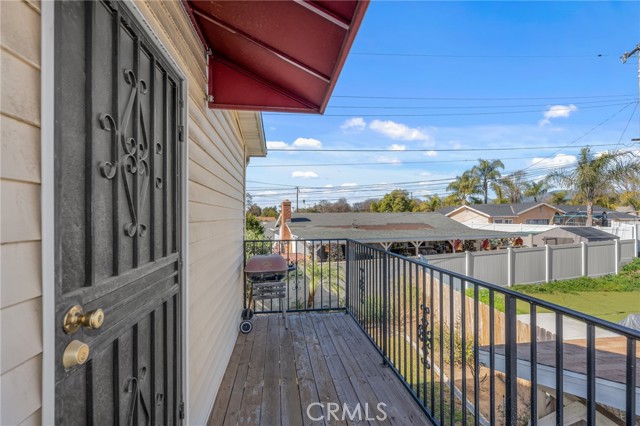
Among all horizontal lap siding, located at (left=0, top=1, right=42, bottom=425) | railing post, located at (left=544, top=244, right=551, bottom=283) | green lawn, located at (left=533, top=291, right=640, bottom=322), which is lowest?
green lawn, located at (left=533, top=291, right=640, bottom=322)

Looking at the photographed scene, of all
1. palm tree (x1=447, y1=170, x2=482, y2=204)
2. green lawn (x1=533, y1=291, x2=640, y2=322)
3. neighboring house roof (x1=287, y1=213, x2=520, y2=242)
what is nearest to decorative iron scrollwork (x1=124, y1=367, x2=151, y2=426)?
green lawn (x1=533, y1=291, x2=640, y2=322)

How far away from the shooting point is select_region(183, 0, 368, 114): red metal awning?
4.68 feet

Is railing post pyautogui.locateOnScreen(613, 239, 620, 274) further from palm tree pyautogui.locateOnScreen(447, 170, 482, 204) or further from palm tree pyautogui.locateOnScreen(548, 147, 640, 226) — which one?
palm tree pyautogui.locateOnScreen(447, 170, 482, 204)

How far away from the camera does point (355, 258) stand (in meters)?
3.52

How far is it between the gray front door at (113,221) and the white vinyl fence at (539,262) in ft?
29.6

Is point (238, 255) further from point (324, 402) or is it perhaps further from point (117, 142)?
point (117, 142)

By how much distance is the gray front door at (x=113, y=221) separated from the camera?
778 mm

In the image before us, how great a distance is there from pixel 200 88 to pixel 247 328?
2579 millimetres

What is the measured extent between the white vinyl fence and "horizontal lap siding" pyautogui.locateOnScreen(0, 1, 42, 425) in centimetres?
962

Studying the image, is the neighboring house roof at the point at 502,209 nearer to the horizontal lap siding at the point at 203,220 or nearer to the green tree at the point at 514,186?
the green tree at the point at 514,186

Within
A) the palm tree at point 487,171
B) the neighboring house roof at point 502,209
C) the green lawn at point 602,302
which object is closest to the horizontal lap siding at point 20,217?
the green lawn at point 602,302

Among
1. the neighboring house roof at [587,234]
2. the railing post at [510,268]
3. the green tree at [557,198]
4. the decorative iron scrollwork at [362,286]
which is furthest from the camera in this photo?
the green tree at [557,198]

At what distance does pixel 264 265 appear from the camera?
3.44 metres

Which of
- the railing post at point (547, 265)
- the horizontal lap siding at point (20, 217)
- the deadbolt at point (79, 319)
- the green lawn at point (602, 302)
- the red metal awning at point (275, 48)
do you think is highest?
the red metal awning at point (275, 48)
